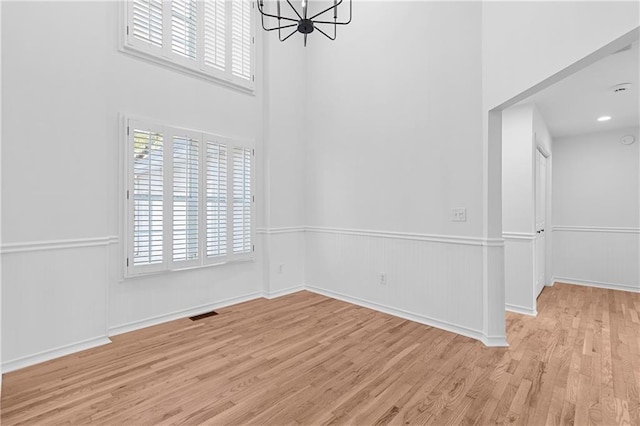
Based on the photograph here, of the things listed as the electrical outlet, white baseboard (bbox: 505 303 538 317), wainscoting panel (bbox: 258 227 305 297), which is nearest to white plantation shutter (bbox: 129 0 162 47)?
wainscoting panel (bbox: 258 227 305 297)

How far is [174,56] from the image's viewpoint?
3396 mm

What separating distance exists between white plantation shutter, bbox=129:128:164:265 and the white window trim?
2.66ft

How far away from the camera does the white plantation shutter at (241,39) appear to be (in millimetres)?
3969

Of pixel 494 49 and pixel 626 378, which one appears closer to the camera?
pixel 626 378

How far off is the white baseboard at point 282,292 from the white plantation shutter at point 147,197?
4.97ft

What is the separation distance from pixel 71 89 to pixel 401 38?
336 centimetres

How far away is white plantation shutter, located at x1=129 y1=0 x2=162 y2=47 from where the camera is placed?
10.2 ft

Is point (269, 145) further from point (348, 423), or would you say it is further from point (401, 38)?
point (348, 423)

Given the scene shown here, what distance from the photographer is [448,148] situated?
3186 millimetres

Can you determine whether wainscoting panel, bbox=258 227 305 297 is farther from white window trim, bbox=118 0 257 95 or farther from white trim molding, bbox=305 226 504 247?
white window trim, bbox=118 0 257 95

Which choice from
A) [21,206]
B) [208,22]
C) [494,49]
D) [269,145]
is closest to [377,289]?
[269,145]

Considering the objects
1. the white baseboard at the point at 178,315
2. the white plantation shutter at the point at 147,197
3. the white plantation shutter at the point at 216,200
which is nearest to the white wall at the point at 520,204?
the white baseboard at the point at 178,315

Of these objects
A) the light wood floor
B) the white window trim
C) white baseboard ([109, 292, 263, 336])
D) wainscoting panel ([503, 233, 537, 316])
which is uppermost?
the white window trim

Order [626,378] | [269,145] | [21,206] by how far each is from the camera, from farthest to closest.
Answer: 1. [269,145]
2. [21,206]
3. [626,378]
